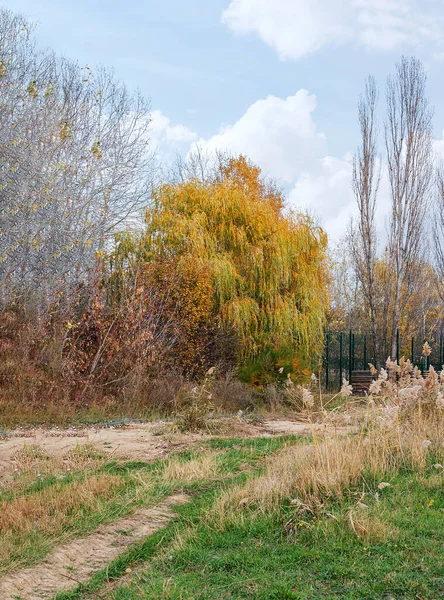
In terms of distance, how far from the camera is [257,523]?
4.68 metres

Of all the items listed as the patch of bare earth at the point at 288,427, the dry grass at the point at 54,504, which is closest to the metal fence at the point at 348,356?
the patch of bare earth at the point at 288,427

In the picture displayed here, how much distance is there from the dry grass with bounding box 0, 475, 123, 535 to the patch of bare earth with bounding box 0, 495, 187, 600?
0.39 m

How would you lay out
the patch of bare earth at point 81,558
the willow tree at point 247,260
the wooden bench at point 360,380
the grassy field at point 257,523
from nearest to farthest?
the grassy field at point 257,523
the patch of bare earth at point 81,558
the willow tree at point 247,260
the wooden bench at point 360,380

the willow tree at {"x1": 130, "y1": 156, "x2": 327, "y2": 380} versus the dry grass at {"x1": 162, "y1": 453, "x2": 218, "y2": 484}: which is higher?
the willow tree at {"x1": 130, "y1": 156, "x2": 327, "y2": 380}

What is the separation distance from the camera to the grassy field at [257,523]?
12.7ft

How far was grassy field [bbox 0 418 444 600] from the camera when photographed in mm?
3871

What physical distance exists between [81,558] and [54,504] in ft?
3.49

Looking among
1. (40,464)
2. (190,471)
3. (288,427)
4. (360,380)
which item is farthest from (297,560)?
(360,380)

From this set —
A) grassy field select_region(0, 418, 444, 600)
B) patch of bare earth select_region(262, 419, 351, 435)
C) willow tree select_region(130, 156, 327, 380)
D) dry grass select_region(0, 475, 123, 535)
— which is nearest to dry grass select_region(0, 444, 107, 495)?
grassy field select_region(0, 418, 444, 600)

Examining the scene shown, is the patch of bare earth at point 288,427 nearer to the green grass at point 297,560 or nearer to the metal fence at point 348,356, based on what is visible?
the green grass at point 297,560

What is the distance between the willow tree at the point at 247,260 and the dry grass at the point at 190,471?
8051mm

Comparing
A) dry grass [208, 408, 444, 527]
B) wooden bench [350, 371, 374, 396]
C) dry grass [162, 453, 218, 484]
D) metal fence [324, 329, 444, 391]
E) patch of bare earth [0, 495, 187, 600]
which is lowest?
patch of bare earth [0, 495, 187, 600]

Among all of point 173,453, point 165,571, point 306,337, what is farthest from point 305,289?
point 165,571

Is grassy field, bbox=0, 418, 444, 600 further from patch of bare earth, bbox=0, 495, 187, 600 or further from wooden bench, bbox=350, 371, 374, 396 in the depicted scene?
wooden bench, bbox=350, 371, 374, 396
